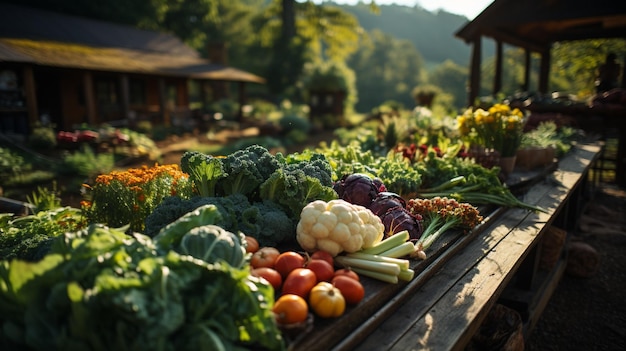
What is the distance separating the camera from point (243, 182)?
3162mm

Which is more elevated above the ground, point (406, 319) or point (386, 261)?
point (386, 261)

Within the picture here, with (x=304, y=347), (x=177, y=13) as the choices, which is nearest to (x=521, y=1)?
(x=304, y=347)

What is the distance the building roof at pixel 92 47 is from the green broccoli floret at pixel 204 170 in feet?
38.1

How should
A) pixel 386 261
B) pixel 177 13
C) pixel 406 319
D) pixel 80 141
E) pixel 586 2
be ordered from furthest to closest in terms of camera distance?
pixel 177 13, pixel 80 141, pixel 586 2, pixel 386 261, pixel 406 319

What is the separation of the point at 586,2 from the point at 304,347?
32.4 ft

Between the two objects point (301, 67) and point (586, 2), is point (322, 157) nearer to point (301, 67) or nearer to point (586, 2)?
point (586, 2)

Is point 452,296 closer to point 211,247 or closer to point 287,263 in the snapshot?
point 287,263

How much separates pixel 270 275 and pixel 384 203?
1.34m

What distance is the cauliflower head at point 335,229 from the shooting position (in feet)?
8.33

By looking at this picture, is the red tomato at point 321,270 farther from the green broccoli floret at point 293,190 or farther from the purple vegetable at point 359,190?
the purple vegetable at point 359,190

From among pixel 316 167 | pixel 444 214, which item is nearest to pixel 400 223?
pixel 444 214

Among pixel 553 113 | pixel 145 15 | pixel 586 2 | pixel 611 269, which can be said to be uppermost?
pixel 145 15

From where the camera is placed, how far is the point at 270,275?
86.2 inches

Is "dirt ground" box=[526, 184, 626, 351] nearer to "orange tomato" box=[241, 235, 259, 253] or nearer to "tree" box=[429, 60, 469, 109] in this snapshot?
"orange tomato" box=[241, 235, 259, 253]
